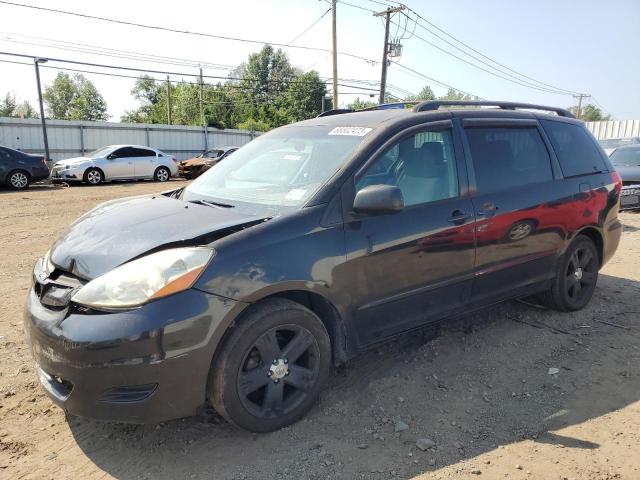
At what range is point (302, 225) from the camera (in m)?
2.78

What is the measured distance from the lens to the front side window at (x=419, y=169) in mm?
3213

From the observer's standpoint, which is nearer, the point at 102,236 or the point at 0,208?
the point at 102,236

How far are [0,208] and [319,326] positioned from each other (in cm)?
1097

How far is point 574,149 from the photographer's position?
15.0 ft

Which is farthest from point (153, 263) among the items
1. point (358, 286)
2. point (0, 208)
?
point (0, 208)

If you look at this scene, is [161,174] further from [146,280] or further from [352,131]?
[146,280]

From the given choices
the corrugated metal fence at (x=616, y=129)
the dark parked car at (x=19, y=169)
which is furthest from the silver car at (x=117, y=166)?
the corrugated metal fence at (x=616, y=129)

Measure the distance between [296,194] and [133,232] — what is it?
978 millimetres

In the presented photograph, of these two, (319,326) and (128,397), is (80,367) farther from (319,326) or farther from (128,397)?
(319,326)

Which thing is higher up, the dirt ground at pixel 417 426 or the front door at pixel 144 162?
the front door at pixel 144 162

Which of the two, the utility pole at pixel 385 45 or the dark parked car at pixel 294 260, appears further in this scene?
the utility pole at pixel 385 45

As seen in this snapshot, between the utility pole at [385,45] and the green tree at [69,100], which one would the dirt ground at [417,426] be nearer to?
the utility pole at [385,45]

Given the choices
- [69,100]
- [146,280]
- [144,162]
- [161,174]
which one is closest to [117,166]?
[144,162]

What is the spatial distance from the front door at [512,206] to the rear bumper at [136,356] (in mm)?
2057
